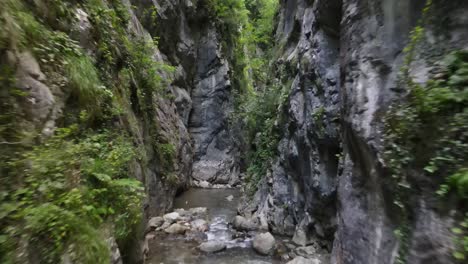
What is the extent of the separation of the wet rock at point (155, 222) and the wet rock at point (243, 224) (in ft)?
8.03

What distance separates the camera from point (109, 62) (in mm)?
6324

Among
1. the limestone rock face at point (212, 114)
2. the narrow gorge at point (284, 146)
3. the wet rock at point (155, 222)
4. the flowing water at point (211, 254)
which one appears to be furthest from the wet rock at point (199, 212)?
the limestone rock face at point (212, 114)

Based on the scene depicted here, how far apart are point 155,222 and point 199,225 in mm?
1476

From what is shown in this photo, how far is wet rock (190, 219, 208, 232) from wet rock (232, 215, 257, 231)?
994 millimetres

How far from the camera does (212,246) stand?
8.12 meters

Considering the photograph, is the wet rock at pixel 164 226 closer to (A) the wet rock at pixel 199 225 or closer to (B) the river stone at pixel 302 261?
(A) the wet rock at pixel 199 225

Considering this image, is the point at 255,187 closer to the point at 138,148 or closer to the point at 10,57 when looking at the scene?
the point at 138,148

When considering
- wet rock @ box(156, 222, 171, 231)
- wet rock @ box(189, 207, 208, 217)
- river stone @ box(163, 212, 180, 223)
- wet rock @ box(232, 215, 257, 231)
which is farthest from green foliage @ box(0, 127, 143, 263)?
wet rock @ box(189, 207, 208, 217)

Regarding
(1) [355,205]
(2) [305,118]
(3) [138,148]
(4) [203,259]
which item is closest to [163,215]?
(4) [203,259]

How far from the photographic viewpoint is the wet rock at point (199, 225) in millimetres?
9826

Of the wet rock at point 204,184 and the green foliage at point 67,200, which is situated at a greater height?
the green foliage at point 67,200

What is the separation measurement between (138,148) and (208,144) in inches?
572

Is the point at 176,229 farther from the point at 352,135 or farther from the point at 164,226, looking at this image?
the point at 352,135

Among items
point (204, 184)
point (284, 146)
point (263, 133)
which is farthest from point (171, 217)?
point (204, 184)
